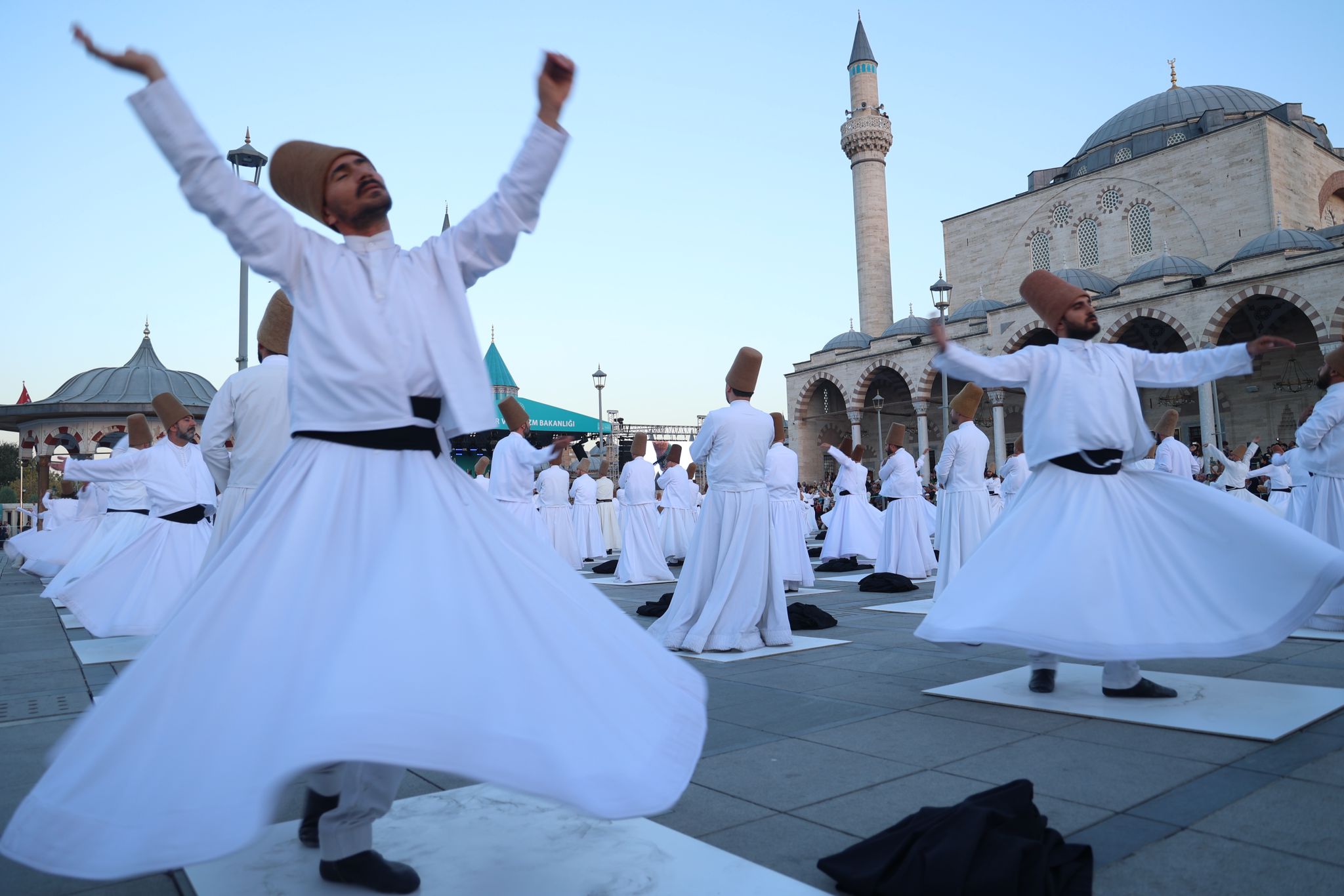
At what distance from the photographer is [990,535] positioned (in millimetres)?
4645

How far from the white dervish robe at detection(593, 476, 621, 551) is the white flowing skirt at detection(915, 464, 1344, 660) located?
14878 millimetres

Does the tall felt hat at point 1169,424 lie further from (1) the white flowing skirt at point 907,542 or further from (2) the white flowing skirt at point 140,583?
(2) the white flowing skirt at point 140,583

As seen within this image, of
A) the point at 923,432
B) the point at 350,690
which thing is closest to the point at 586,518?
the point at 350,690

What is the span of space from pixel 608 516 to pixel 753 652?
13205 mm

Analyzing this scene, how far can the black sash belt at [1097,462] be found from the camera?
14.8 feet

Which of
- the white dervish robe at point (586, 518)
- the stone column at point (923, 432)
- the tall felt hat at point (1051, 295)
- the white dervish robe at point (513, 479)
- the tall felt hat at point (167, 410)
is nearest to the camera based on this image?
the tall felt hat at point (1051, 295)

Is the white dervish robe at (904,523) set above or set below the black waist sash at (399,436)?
below

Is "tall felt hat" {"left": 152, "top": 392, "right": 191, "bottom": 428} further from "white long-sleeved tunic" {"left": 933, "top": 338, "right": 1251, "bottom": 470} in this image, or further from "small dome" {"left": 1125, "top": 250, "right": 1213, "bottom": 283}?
"small dome" {"left": 1125, "top": 250, "right": 1213, "bottom": 283}

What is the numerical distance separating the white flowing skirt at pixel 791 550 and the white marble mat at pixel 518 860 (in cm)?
764

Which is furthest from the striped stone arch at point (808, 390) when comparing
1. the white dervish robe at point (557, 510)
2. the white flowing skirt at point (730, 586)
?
the white flowing skirt at point (730, 586)

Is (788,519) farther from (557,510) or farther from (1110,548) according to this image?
(1110,548)

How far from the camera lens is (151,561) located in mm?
7543

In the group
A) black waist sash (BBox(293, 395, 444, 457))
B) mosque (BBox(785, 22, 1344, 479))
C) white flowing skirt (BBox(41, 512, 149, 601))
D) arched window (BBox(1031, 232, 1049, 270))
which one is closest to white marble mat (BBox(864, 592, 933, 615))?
black waist sash (BBox(293, 395, 444, 457))

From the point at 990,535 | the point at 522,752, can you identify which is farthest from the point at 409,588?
the point at 990,535
